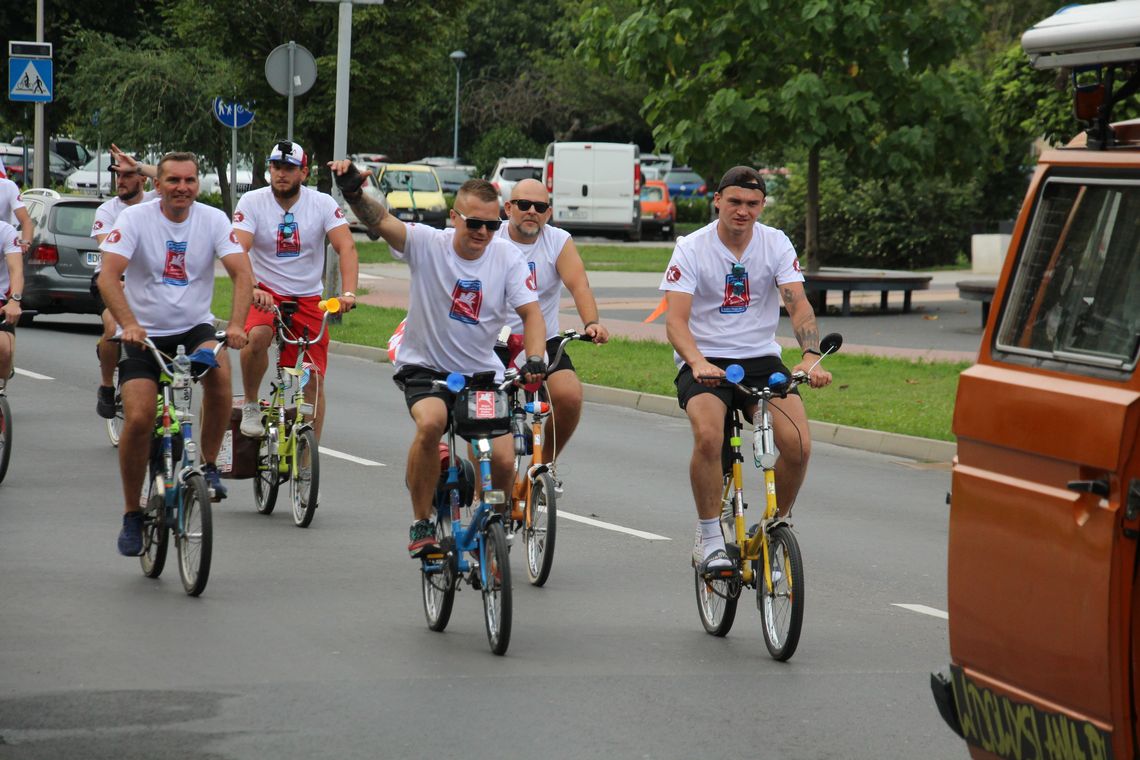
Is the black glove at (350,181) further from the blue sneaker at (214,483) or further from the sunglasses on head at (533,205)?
the sunglasses on head at (533,205)

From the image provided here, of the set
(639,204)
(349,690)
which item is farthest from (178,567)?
(639,204)

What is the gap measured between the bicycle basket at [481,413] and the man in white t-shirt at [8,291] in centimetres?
461

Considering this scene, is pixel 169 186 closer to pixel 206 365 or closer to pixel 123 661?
pixel 206 365

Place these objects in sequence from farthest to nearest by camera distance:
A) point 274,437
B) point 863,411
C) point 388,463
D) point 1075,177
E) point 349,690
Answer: point 863,411 → point 388,463 → point 274,437 → point 349,690 → point 1075,177

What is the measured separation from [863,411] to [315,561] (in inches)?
282

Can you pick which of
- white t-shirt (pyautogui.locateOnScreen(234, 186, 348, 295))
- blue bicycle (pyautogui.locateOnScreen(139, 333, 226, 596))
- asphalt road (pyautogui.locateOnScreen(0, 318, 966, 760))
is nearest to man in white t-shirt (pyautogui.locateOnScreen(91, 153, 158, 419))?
asphalt road (pyautogui.locateOnScreen(0, 318, 966, 760))

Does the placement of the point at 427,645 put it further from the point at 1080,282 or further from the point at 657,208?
the point at 657,208

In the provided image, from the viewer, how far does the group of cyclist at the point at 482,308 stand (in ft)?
24.2

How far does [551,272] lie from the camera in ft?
30.3

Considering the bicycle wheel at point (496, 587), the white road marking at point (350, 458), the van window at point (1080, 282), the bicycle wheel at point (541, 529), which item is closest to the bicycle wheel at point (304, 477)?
the bicycle wheel at point (541, 529)

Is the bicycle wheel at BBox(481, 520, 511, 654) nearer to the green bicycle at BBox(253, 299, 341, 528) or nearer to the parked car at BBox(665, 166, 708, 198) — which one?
the green bicycle at BBox(253, 299, 341, 528)

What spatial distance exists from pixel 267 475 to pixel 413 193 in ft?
118

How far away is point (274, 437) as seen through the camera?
10.1 metres

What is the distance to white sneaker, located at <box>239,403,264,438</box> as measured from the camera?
10164 millimetres
